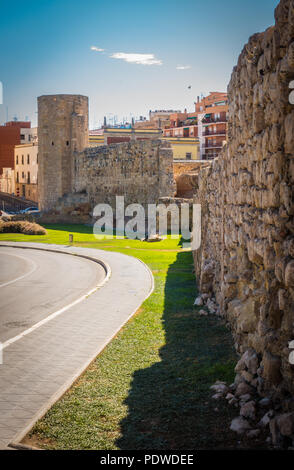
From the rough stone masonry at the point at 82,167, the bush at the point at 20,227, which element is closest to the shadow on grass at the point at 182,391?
the bush at the point at 20,227

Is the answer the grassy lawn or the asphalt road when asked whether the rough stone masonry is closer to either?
the asphalt road

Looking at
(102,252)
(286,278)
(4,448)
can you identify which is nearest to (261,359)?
(286,278)

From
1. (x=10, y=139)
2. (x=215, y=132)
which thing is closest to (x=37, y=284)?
(x=215, y=132)

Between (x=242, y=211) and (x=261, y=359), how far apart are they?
2.28m

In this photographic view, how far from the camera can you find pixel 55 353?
27.3ft

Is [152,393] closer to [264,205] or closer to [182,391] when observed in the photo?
[182,391]

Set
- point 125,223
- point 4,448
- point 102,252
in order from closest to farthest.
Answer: point 4,448
point 102,252
point 125,223

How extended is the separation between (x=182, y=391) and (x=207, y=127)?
6061cm

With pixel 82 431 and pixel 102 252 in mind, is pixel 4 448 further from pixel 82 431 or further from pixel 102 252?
pixel 102 252

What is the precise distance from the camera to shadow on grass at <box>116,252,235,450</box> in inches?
206

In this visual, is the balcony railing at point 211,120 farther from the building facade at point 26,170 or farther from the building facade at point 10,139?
the building facade at point 10,139

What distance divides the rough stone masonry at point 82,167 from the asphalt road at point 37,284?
1382 centimetres

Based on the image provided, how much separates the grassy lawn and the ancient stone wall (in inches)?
23.5

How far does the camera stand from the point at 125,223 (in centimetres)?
3447
